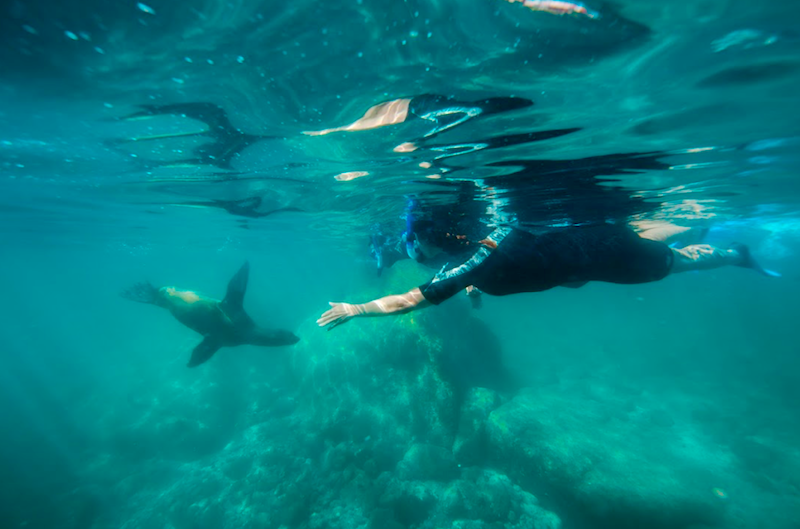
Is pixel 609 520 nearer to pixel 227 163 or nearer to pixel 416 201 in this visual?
pixel 416 201

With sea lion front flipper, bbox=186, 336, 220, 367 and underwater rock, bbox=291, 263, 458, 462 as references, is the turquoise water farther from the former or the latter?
sea lion front flipper, bbox=186, 336, 220, 367

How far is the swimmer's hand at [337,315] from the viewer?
438cm

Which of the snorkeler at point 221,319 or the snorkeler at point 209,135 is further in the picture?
the snorkeler at point 221,319

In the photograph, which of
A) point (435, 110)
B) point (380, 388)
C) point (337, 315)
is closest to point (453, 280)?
point (337, 315)

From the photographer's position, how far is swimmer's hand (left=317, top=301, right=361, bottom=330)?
438 centimetres

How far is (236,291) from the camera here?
9016mm

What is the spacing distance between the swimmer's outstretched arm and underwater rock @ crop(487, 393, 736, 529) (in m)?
10.6

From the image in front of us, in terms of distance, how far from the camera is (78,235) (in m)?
27.9

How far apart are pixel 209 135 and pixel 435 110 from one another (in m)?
5.77

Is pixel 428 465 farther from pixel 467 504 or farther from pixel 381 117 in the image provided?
pixel 381 117

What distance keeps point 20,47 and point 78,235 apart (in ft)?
99.5

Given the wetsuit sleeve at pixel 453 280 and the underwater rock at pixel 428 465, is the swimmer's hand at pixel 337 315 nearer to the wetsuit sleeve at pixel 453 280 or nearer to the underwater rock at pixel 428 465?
the wetsuit sleeve at pixel 453 280

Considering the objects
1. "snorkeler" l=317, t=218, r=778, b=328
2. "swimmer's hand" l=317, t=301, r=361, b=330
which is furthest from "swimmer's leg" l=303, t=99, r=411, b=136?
"swimmer's hand" l=317, t=301, r=361, b=330

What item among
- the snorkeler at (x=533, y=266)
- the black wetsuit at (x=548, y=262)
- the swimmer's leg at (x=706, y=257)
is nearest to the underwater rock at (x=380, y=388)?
the swimmer's leg at (x=706, y=257)
